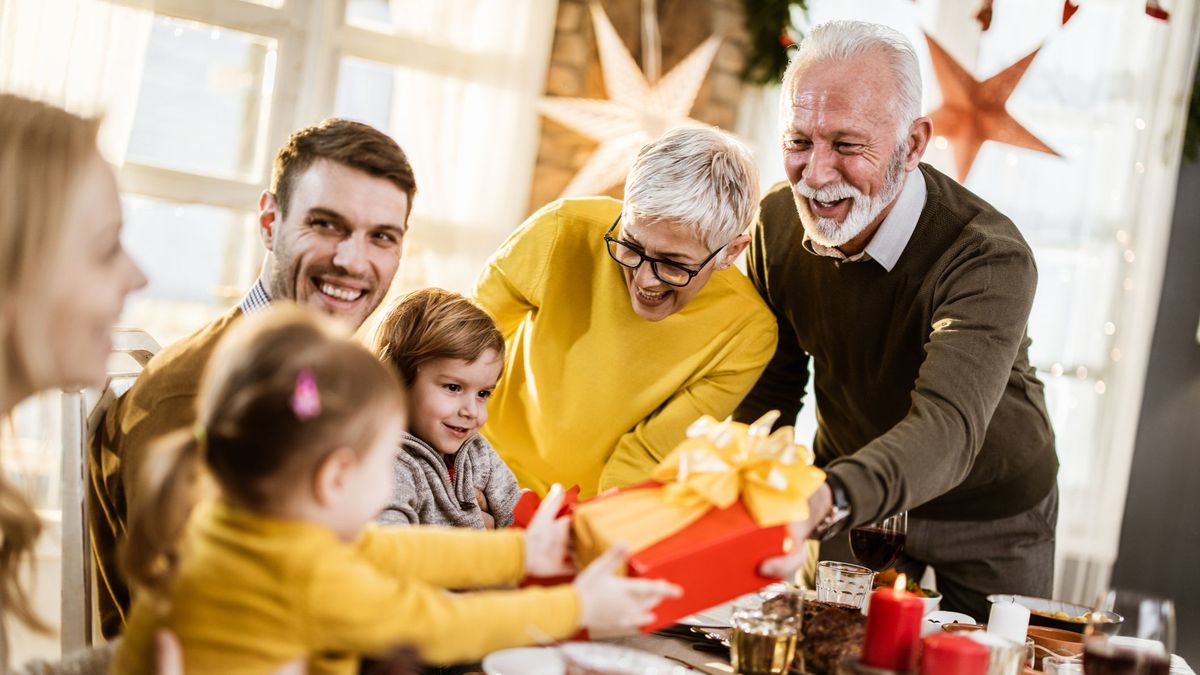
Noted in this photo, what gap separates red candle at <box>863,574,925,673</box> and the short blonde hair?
974 millimetres

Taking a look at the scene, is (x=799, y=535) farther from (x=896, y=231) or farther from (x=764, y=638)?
(x=896, y=231)

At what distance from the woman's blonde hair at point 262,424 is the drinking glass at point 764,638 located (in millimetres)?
659

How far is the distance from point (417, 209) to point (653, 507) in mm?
3192

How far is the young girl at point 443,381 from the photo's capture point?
214 cm

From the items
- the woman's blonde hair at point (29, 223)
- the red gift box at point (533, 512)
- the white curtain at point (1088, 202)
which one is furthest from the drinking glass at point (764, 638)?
the white curtain at point (1088, 202)

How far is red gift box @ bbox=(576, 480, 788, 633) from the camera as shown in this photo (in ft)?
4.62

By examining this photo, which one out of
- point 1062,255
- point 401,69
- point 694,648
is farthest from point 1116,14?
point 694,648

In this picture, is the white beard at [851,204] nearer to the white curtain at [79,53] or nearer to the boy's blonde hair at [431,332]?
the boy's blonde hair at [431,332]

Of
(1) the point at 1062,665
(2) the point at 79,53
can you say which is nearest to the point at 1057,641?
(1) the point at 1062,665

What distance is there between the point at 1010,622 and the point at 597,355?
1080 millimetres

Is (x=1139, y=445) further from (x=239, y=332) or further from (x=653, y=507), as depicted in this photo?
(x=239, y=332)

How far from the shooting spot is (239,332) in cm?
125

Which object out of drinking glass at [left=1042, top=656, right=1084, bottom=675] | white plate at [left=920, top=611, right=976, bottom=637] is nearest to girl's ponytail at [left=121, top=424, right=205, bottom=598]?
white plate at [left=920, top=611, right=976, bottom=637]

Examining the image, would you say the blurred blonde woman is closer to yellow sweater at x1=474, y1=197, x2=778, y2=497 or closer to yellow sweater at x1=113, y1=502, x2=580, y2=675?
Answer: yellow sweater at x1=113, y1=502, x2=580, y2=675
